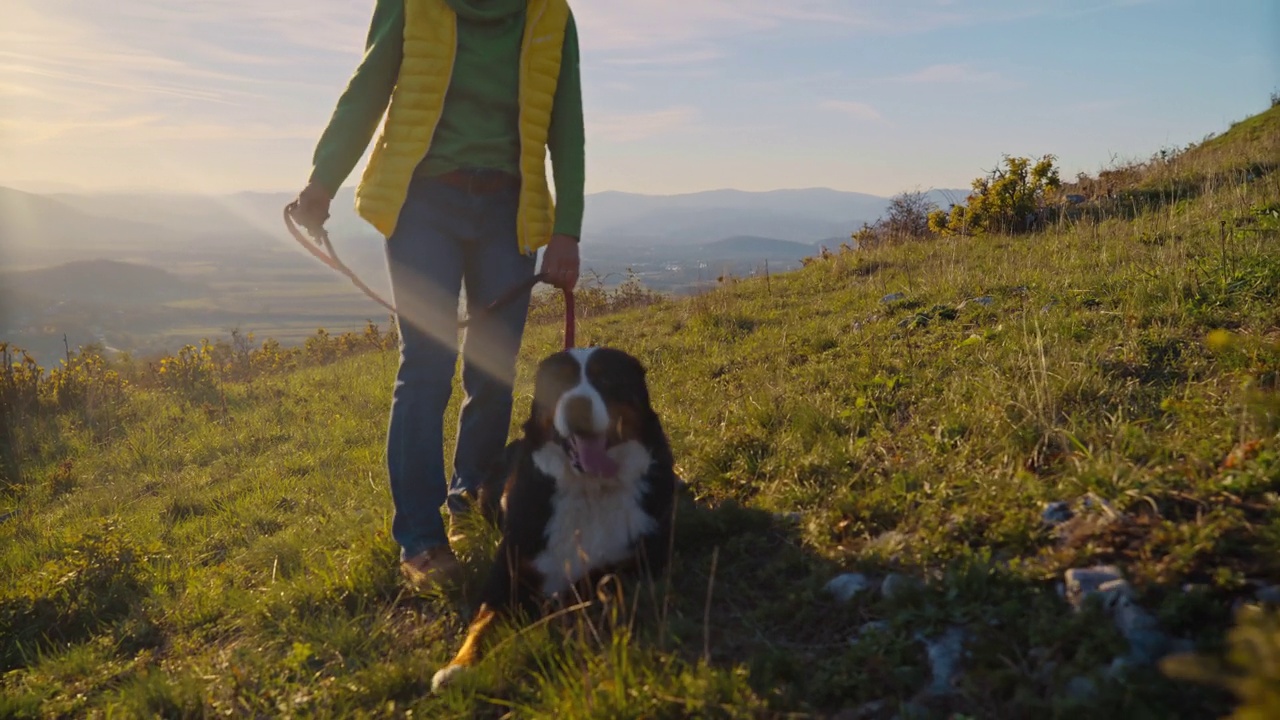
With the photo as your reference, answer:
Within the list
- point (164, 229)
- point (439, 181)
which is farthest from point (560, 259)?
point (164, 229)

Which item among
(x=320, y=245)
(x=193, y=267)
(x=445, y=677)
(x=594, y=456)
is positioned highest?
(x=193, y=267)

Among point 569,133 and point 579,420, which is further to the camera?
point 569,133

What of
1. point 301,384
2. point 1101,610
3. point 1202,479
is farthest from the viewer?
point 301,384

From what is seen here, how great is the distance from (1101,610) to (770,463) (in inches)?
69.3

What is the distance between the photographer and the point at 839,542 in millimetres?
2838

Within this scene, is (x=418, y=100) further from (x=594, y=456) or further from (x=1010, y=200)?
(x=1010, y=200)

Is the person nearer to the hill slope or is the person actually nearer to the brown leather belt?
the brown leather belt

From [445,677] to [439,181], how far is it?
1.86m

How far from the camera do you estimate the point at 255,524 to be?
16.0ft

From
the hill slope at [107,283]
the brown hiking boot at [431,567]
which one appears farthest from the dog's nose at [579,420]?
the hill slope at [107,283]

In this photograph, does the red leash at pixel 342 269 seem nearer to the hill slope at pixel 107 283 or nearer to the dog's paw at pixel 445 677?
the dog's paw at pixel 445 677

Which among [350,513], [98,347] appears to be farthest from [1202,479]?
[98,347]

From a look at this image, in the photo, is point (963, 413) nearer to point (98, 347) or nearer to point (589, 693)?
point (589, 693)

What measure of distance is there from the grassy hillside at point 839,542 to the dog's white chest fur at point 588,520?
0.52ft
